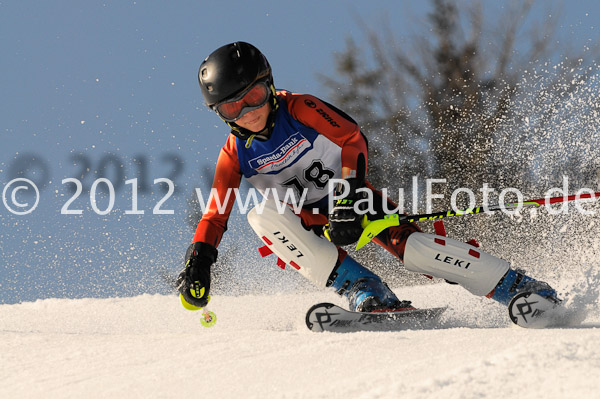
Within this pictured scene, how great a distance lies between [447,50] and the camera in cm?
1457

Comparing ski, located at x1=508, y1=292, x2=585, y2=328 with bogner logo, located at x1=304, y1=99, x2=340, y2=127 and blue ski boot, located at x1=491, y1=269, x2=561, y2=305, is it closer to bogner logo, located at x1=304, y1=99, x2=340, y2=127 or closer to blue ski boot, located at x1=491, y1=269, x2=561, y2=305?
blue ski boot, located at x1=491, y1=269, x2=561, y2=305

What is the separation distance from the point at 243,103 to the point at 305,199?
0.71 metres

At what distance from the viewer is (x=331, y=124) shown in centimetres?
365

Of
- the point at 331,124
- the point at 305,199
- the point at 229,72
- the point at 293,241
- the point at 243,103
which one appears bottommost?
the point at 293,241

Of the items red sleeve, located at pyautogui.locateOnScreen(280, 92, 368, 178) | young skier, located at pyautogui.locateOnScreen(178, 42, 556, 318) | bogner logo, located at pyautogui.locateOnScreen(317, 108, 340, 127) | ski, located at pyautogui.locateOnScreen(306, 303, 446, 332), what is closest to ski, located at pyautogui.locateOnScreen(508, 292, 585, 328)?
young skier, located at pyautogui.locateOnScreen(178, 42, 556, 318)

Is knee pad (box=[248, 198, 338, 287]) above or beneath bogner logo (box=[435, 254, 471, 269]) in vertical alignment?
above

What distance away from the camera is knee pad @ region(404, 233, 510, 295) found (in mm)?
3527

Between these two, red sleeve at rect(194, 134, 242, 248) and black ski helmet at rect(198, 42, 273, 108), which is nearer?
black ski helmet at rect(198, 42, 273, 108)

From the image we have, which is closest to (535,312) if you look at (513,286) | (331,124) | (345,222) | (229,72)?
(513,286)

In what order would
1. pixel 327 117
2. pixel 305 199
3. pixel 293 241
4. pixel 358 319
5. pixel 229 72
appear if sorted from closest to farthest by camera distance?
1. pixel 358 319
2. pixel 229 72
3. pixel 293 241
4. pixel 327 117
5. pixel 305 199

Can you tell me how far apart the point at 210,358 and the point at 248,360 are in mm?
181

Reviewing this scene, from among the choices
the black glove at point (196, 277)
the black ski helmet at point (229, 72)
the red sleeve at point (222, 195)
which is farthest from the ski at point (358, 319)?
the black ski helmet at point (229, 72)

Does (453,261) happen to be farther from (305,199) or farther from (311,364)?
(311,364)

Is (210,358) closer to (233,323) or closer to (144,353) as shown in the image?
(144,353)
